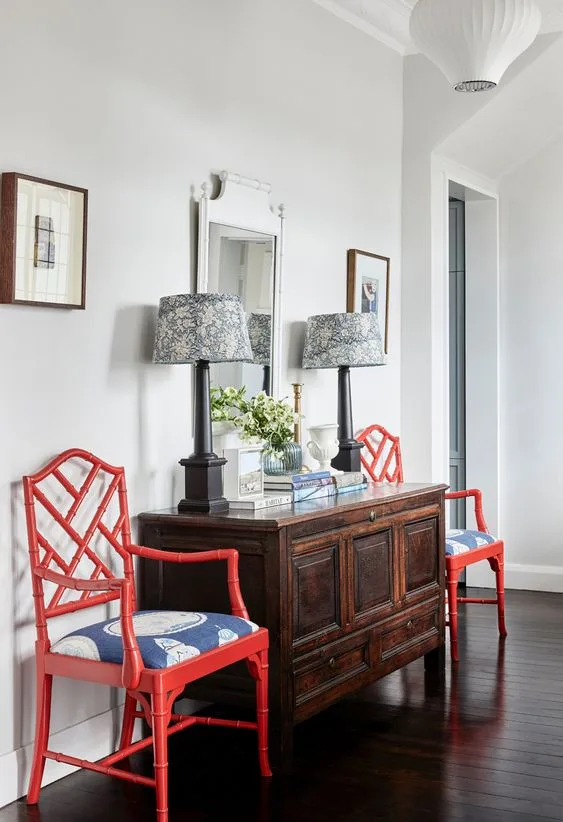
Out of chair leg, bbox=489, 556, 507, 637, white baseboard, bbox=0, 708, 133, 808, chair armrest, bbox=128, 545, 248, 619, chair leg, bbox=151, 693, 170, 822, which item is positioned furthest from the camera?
chair leg, bbox=489, 556, 507, 637

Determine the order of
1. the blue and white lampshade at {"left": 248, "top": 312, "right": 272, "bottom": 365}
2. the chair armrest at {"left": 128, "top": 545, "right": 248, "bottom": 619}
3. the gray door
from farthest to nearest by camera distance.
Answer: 1. the gray door
2. the blue and white lampshade at {"left": 248, "top": 312, "right": 272, "bottom": 365}
3. the chair armrest at {"left": 128, "top": 545, "right": 248, "bottom": 619}

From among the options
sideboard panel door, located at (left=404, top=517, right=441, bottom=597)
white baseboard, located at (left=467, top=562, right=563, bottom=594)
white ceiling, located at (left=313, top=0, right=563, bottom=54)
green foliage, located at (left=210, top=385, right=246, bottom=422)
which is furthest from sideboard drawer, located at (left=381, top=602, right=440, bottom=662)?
white ceiling, located at (left=313, top=0, right=563, bottom=54)

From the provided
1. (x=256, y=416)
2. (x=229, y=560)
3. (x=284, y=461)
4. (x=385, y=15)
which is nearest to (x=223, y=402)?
(x=256, y=416)

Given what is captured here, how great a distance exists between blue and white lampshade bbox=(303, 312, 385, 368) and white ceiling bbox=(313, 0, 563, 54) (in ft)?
5.33

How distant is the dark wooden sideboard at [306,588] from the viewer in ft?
11.1

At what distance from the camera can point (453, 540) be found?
4.89 meters

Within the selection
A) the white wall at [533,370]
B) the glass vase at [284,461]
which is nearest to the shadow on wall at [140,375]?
the glass vase at [284,461]

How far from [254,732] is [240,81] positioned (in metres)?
2.66

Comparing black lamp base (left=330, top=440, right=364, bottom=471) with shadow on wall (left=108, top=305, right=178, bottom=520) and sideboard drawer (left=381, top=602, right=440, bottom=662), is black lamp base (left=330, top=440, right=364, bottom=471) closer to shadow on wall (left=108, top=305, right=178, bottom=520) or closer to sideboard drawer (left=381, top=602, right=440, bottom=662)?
sideboard drawer (left=381, top=602, right=440, bottom=662)

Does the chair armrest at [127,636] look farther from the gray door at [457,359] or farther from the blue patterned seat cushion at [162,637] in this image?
the gray door at [457,359]

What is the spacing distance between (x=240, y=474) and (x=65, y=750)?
111 cm

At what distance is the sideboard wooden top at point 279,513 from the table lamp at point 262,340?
679 mm

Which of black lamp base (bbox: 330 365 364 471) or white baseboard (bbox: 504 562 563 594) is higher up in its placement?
black lamp base (bbox: 330 365 364 471)

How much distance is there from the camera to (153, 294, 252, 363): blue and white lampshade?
352 cm
